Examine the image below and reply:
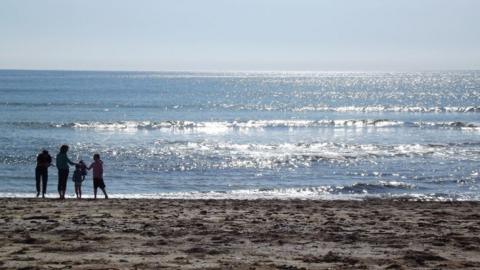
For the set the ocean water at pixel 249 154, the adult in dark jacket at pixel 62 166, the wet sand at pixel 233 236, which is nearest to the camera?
the wet sand at pixel 233 236

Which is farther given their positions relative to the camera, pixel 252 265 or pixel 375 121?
pixel 375 121

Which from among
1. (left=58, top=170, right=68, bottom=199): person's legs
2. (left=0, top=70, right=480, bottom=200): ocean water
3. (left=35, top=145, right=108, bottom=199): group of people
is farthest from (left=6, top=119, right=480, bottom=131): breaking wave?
(left=58, top=170, right=68, bottom=199): person's legs

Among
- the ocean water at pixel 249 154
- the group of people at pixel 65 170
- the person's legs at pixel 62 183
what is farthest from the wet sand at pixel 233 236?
the ocean water at pixel 249 154

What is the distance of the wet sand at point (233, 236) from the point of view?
877 centimetres

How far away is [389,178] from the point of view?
24672 millimetres

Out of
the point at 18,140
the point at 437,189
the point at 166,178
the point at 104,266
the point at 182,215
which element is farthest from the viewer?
the point at 18,140

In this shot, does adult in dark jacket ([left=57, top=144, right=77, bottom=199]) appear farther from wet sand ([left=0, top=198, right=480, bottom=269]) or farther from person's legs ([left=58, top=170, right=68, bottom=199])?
wet sand ([left=0, top=198, right=480, bottom=269])

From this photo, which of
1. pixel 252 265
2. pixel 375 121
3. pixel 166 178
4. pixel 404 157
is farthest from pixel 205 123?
pixel 252 265

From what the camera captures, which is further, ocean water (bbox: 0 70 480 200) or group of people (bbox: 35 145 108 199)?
ocean water (bbox: 0 70 480 200)

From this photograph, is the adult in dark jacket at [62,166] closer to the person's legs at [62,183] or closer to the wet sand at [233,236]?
the person's legs at [62,183]

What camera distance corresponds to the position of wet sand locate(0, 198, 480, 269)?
28.8ft

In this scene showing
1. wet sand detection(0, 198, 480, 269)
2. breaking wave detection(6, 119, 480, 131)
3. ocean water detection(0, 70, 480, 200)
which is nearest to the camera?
wet sand detection(0, 198, 480, 269)

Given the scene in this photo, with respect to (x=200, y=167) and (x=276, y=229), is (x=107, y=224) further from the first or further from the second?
(x=200, y=167)

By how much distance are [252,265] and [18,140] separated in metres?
29.7
